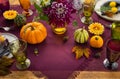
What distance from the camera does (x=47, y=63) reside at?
1.27 m

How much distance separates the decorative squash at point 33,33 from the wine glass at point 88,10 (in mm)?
275

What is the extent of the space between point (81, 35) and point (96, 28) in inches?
5.1

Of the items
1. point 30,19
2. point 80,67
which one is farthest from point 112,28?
point 30,19

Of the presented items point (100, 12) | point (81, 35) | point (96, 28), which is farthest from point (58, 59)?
point (100, 12)

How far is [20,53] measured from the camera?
1224mm

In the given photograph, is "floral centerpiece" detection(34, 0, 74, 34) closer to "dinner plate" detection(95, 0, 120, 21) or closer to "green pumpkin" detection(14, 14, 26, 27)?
"green pumpkin" detection(14, 14, 26, 27)

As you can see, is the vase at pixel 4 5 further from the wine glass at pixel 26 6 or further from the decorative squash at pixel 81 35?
the decorative squash at pixel 81 35

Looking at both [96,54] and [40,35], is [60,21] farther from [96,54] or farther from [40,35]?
[96,54]

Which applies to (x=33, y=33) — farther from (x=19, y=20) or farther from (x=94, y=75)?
(x=94, y=75)

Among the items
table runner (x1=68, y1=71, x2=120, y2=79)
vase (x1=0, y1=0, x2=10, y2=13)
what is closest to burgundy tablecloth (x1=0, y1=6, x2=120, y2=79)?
table runner (x1=68, y1=71, x2=120, y2=79)

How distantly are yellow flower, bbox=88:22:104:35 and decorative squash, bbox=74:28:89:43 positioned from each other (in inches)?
2.7

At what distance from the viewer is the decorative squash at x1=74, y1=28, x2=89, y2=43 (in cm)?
133

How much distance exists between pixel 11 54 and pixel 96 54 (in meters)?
0.44

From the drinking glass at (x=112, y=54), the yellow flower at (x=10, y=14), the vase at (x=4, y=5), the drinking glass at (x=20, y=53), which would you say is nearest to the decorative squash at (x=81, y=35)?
the drinking glass at (x=112, y=54)
